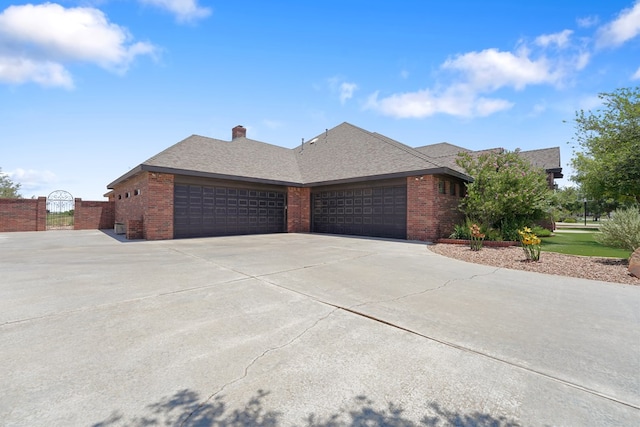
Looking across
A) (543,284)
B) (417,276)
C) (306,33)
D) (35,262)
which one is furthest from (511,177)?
(35,262)

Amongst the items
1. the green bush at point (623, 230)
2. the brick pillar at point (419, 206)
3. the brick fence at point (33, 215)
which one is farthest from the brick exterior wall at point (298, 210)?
the brick fence at point (33, 215)

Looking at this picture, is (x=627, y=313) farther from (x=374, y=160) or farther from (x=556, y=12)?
(x=374, y=160)

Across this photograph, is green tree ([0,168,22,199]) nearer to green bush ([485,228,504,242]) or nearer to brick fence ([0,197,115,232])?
brick fence ([0,197,115,232])

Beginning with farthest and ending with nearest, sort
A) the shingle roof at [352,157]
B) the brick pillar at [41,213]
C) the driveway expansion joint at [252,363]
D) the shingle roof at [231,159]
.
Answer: the brick pillar at [41,213]
the shingle roof at [352,157]
the shingle roof at [231,159]
the driveway expansion joint at [252,363]

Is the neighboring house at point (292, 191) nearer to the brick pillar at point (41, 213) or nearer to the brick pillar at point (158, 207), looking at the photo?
the brick pillar at point (158, 207)

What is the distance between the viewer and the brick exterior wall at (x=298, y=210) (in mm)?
18047

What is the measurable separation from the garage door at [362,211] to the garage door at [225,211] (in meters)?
2.48

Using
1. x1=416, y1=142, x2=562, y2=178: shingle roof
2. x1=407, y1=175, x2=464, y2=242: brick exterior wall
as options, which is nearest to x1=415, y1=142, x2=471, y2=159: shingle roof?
x1=416, y1=142, x2=562, y2=178: shingle roof

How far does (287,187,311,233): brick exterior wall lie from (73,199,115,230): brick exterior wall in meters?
14.5

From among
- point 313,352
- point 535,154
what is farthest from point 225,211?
point 535,154

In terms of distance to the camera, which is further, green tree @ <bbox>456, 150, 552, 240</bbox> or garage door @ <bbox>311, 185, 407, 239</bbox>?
garage door @ <bbox>311, 185, 407, 239</bbox>

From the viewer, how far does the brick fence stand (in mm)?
18156

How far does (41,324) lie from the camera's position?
Result: 137 inches

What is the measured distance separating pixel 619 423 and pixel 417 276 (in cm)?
437
